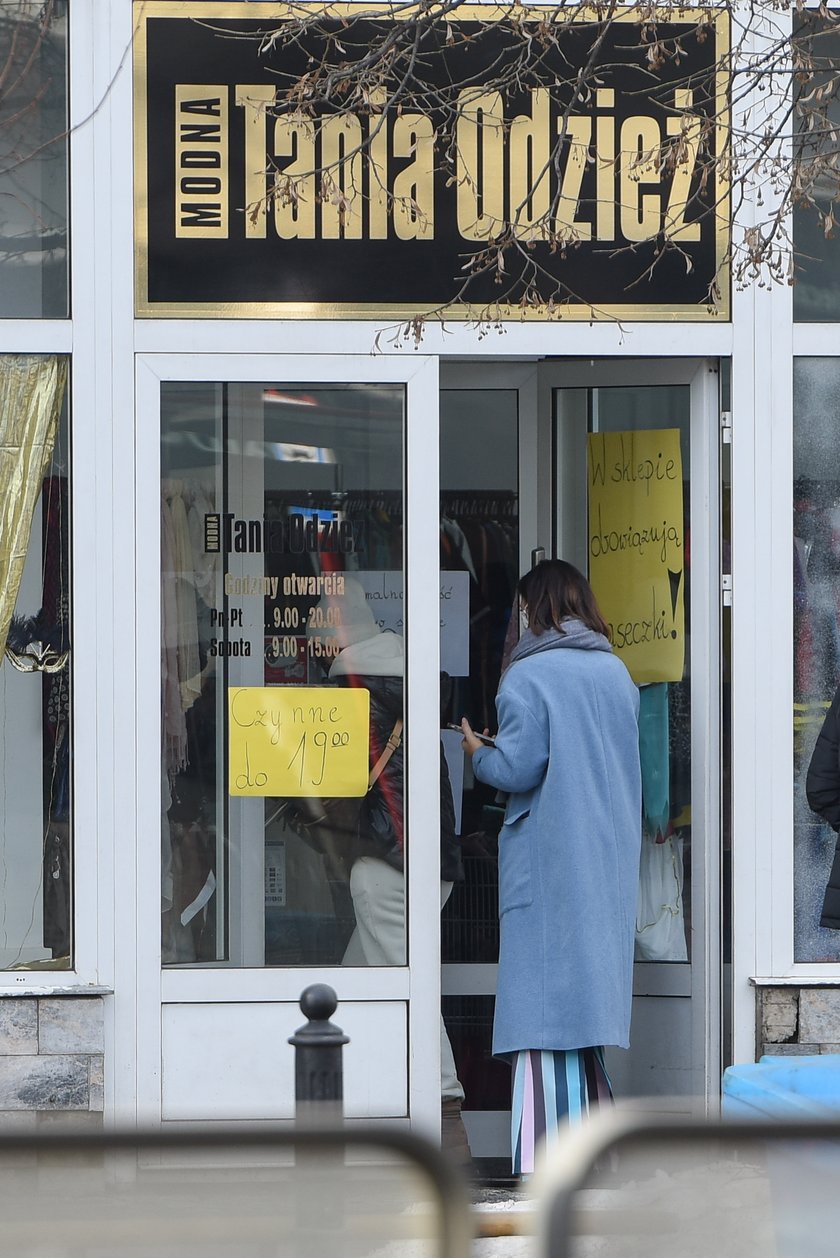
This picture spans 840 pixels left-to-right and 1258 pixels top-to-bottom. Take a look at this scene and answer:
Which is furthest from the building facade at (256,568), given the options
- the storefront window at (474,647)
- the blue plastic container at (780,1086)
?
the blue plastic container at (780,1086)

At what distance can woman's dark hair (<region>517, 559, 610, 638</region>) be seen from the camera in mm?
4949

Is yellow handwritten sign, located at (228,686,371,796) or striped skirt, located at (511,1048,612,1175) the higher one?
yellow handwritten sign, located at (228,686,371,796)

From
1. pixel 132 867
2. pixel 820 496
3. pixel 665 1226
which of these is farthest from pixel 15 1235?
pixel 820 496

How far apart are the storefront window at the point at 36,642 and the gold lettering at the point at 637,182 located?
1.98 m

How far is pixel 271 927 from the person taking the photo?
17.4 ft

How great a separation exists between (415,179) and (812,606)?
199 centimetres

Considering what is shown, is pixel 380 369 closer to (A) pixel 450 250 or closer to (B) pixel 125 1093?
(A) pixel 450 250

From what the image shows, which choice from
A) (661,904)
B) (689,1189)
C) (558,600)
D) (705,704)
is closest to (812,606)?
(705,704)

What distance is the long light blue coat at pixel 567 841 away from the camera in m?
4.84

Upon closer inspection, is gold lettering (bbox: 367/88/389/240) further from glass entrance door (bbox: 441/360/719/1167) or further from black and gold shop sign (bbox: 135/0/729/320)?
glass entrance door (bbox: 441/360/719/1167)

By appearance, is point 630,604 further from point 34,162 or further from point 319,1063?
point 319,1063

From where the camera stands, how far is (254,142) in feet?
17.0

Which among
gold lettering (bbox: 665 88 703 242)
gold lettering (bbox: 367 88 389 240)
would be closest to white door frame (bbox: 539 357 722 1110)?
gold lettering (bbox: 665 88 703 242)

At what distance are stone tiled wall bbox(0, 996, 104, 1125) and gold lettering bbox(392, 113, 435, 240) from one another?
2.77 metres
